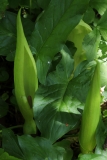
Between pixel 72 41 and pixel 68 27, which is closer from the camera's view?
pixel 68 27

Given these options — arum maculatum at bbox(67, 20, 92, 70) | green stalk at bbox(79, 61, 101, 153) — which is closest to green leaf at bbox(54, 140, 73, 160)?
green stalk at bbox(79, 61, 101, 153)

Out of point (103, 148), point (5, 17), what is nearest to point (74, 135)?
point (103, 148)

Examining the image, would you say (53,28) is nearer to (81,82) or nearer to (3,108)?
(81,82)

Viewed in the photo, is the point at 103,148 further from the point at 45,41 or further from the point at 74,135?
the point at 45,41

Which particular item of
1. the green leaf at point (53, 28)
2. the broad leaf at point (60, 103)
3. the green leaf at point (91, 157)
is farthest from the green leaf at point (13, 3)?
the green leaf at point (91, 157)

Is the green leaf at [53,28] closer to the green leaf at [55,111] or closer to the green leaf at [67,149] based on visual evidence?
the green leaf at [55,111]

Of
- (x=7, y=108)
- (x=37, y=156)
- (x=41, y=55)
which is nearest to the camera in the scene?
(x=37, y=156)
